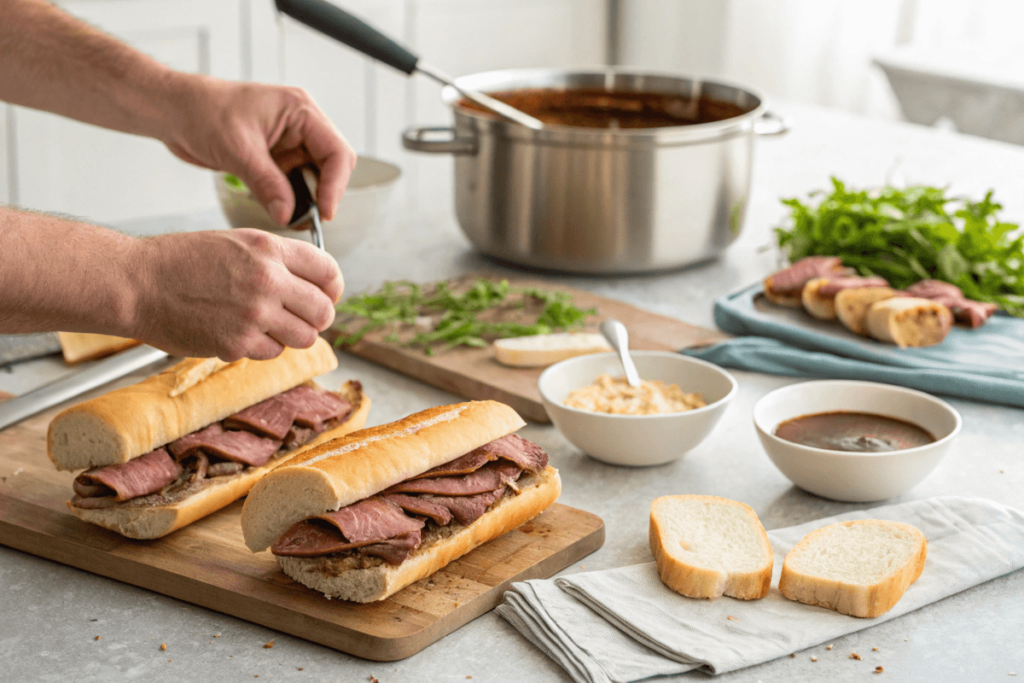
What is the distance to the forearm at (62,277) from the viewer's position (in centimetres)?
145

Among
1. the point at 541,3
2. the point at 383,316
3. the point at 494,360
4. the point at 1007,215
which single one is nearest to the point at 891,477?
the point at 494,360

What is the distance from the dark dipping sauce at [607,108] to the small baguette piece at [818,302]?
727mm

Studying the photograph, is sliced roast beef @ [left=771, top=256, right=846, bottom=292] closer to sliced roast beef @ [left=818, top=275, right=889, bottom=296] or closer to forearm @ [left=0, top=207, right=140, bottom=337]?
sliced roast beef @ [left=818, top=275, right=889, bottom=296]

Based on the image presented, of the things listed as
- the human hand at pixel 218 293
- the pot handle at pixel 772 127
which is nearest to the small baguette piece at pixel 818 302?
the pot handle at pixel 772 127

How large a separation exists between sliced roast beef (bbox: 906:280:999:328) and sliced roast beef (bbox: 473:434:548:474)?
1.21 m

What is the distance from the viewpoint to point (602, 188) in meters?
2.60

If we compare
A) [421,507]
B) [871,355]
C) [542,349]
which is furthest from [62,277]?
[871,355]

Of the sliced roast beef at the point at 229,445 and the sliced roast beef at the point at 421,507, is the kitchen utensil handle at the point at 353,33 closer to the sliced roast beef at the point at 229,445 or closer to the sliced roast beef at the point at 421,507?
the sliced roast beef at the point at 229,445

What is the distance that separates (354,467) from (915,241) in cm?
173

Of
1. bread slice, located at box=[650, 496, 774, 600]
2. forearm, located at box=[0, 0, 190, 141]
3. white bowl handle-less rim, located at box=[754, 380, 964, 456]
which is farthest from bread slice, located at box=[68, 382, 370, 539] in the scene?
forearm, located at box=[0, 0, 190, 141]

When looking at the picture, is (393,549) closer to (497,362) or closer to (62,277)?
(62,277)

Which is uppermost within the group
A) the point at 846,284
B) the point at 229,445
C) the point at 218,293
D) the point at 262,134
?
the point at 262,134

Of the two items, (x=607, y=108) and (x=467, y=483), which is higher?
(x=607, y=108)

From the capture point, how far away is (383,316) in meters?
2.46
